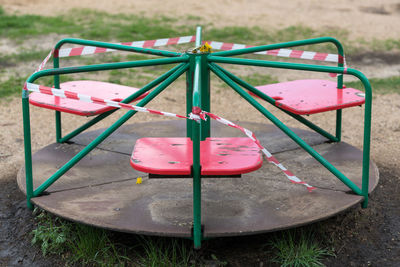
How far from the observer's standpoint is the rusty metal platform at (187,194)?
3143 millimetres

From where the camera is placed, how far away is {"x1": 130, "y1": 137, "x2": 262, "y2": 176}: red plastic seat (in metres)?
2.88

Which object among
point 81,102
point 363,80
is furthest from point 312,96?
point 81,102

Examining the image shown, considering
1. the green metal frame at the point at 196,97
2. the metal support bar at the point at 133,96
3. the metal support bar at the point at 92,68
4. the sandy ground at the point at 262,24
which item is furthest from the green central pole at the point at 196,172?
the sandy ground at the point at 262,24

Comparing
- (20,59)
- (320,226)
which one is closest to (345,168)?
(320,226)

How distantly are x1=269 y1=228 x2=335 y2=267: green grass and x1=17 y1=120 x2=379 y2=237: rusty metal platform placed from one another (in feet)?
0.62

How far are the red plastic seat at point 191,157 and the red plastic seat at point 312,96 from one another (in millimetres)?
787

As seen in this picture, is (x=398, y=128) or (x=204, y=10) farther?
(x=204, y=10)

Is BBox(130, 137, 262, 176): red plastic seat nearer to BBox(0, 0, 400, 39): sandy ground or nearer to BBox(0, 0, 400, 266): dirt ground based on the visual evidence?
BBox(0, 0, 400, 266): dirt ground

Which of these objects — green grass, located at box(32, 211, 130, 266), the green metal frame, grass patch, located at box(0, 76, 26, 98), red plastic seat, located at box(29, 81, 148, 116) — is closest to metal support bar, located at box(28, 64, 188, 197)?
the green metal frame

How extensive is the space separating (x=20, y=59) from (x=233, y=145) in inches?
213

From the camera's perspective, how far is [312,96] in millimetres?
4250

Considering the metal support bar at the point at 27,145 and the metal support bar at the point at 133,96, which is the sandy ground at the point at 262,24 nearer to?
the metal support bar at the point at 133,96

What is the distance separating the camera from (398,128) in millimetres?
5742

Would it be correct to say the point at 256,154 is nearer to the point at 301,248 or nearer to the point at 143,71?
the point at 301,248
